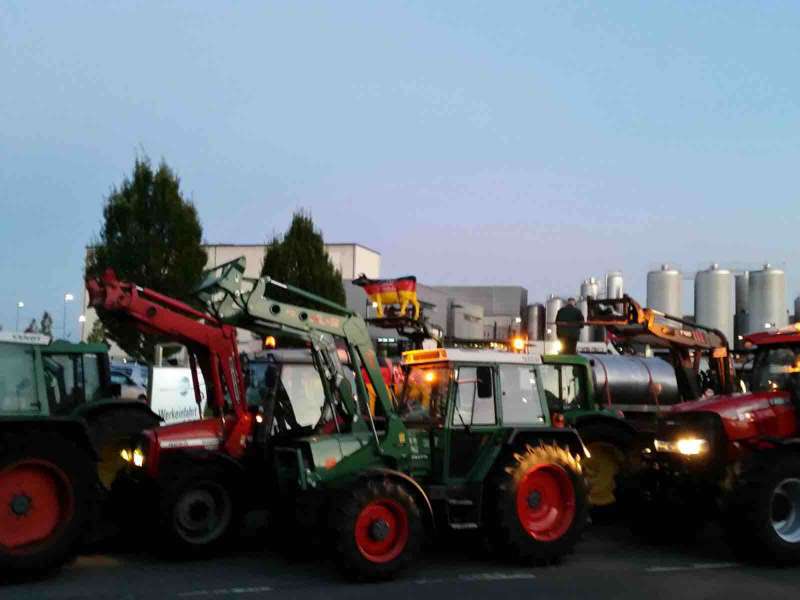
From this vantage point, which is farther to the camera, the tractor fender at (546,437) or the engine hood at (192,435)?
the engine hood at (192,435)

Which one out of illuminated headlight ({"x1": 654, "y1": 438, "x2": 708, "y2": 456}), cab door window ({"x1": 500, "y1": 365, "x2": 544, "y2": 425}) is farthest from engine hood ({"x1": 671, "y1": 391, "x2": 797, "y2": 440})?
cab door window ({"x1": 500, "y1": 365, "x2": 544, "y2": 425})

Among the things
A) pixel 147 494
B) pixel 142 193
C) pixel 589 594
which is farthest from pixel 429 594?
pixel 142 193

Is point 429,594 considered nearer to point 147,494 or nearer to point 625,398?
point 147,494

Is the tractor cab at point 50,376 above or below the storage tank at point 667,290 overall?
below

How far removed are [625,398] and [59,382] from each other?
29.1 feet

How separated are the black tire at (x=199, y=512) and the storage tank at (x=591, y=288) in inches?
766

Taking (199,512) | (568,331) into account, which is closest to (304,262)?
(568,331)

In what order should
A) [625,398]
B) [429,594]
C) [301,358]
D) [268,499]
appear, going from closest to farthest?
[429,594] < [268,499] < [301,358] < [625,398]

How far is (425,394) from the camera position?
33.1 feet

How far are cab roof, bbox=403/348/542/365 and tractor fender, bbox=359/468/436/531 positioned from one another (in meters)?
1.26

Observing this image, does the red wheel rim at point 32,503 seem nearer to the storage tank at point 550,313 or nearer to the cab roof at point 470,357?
the cab roof at point 470,357

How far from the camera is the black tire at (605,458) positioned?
13172mm

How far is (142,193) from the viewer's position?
26906 mm

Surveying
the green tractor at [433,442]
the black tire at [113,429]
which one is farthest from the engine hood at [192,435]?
the black tire at [113,429]
